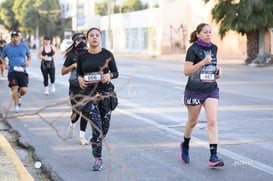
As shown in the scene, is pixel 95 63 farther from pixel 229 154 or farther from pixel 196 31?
pixel 229 154

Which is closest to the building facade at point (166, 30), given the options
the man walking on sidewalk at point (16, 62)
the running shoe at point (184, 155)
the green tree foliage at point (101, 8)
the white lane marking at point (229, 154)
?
the man walking on sidewalk at point (16, 62)

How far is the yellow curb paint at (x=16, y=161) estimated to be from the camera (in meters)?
6.55

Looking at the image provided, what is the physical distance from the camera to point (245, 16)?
1085 inches

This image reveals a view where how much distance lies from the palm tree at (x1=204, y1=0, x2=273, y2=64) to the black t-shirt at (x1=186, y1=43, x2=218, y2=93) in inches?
839

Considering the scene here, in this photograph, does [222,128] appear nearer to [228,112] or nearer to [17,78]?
[228,112]

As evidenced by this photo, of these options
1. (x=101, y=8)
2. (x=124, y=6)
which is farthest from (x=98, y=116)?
(x=101, y=8)

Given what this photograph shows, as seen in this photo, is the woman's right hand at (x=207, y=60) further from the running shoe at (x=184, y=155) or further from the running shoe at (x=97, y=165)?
the running shoe at (x=97, y=165)

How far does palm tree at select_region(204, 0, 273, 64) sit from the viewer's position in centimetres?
2758

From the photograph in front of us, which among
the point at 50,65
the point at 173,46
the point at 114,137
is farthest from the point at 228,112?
the point at 173,46

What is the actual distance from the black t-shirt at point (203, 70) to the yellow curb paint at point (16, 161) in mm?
2285

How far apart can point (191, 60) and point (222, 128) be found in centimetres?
318

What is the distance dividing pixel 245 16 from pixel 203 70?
70.5 feet

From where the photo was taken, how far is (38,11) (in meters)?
88.7

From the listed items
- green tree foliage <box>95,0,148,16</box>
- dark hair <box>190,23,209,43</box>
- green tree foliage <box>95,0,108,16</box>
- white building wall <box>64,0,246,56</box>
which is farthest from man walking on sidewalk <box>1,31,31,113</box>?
green tree foliage <box>95,0,108,16</box>
